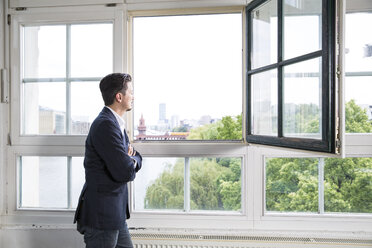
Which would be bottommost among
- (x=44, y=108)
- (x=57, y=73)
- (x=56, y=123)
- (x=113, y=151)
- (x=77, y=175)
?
(x=77, y=175)

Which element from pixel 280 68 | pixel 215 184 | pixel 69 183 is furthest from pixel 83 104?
pixel 280 68

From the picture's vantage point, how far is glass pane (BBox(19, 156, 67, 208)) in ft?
7.13

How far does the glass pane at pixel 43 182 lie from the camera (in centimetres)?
217

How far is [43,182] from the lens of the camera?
2207 mm

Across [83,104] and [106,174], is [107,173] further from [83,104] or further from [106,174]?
[83,104]

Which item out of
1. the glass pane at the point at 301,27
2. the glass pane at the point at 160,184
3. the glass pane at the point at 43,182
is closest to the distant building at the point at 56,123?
the glass pane at the point at 43,182

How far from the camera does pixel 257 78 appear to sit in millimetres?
1837

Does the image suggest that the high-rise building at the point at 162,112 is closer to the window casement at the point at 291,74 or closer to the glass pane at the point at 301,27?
the window casement at the point at 291,74

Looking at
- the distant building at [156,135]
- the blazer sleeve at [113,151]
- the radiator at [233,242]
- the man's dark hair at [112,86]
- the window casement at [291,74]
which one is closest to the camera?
the window casement at [291,74]

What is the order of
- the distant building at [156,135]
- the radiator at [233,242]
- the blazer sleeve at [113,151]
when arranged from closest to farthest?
the blazer sleeve at [113,151] < the radiator at [233,242] < the distant building at [156,135]

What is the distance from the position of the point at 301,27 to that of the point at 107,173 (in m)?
1.36

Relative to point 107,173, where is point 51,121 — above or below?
above

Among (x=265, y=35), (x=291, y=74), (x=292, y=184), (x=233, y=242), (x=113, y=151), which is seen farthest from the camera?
(x=292, y=184)

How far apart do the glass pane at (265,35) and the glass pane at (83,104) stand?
1247 millimetres
